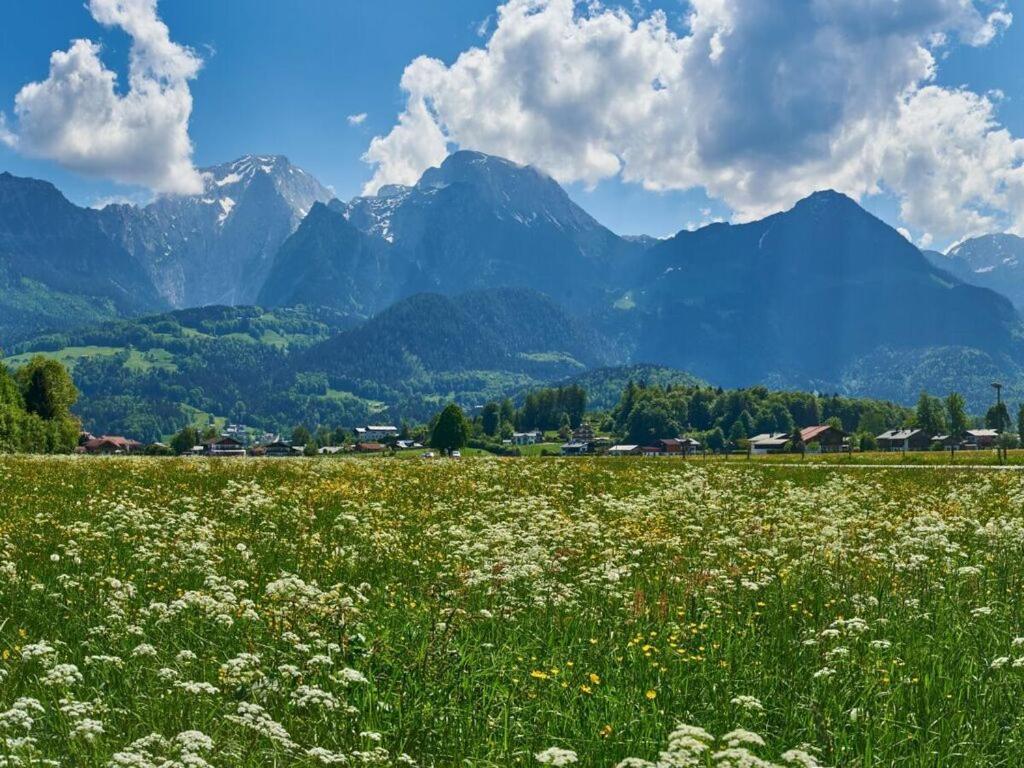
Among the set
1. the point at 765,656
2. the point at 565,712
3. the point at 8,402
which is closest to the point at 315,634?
the point at 565,712

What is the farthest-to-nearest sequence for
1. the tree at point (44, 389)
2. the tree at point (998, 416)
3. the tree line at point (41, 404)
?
the tree at point (998, 416)
the tree at point (44, 389)
the tree line at point (41, 404)

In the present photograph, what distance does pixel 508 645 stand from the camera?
8.35 metres

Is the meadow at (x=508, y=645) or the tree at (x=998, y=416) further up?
the tree at (x=998, y=416)

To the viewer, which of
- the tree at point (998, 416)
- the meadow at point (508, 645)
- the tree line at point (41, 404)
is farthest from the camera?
the tree at point (998, 416)

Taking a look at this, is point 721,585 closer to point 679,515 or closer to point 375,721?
point 375,721

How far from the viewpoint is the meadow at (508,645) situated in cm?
640

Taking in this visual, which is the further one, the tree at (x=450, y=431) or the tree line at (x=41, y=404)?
the tree at (x=450, y=431)

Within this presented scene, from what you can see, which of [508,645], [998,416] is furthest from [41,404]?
[998,416]

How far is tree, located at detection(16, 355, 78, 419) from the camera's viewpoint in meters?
97.9

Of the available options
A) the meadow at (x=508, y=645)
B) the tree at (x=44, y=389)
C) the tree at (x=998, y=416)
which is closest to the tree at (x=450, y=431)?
the tree at (x=44, y=389)

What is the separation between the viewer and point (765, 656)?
8227mm

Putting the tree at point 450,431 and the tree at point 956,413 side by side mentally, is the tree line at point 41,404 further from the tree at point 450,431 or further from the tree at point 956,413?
the tree at point 956,413

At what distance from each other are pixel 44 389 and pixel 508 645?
105370 millimetres

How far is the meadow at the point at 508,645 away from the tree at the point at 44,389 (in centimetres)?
Result: 9420
